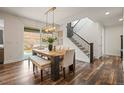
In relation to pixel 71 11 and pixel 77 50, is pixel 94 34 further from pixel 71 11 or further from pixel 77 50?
pixel 71 11

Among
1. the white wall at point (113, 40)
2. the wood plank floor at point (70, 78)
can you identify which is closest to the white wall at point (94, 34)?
the white wall at point (113, 40)

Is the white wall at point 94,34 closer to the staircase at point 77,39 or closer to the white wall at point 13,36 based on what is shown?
the staircase at point 77,39

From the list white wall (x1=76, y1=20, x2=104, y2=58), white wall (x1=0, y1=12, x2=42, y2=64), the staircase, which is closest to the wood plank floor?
white wall (x1=0, y1=12, x2=42, y2=64)

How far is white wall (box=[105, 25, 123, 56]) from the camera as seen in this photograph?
7.48m

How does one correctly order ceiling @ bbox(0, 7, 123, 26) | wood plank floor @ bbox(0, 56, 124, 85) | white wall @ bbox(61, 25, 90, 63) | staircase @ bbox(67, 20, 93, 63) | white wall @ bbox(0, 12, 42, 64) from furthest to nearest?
1. staircase @ bbox(67, 20, 93, 63)
2. white wall @ bbox(61, 25, 90, 63)
3. white wall @ bbox(0, 12, 42, 64)
4. ceiling @ bbox(0, 7, 123, 26)
5. wood plank floor @ bbox(0, 56, 124, 85)

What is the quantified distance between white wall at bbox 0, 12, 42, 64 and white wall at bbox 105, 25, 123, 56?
6.11 metres

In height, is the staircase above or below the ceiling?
below

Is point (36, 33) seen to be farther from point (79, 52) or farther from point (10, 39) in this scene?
point (79, 52)

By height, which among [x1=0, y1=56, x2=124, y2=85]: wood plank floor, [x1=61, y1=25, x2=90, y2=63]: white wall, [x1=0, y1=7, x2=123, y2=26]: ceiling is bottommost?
[x1=0, y1=56, x2=124, y2=85]: wood plank floor

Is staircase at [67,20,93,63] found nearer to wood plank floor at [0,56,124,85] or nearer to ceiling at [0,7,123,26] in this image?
ceiling at [0,7,123,26]

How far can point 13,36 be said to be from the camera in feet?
16.6

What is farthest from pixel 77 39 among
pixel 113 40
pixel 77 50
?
pixel 113 40
